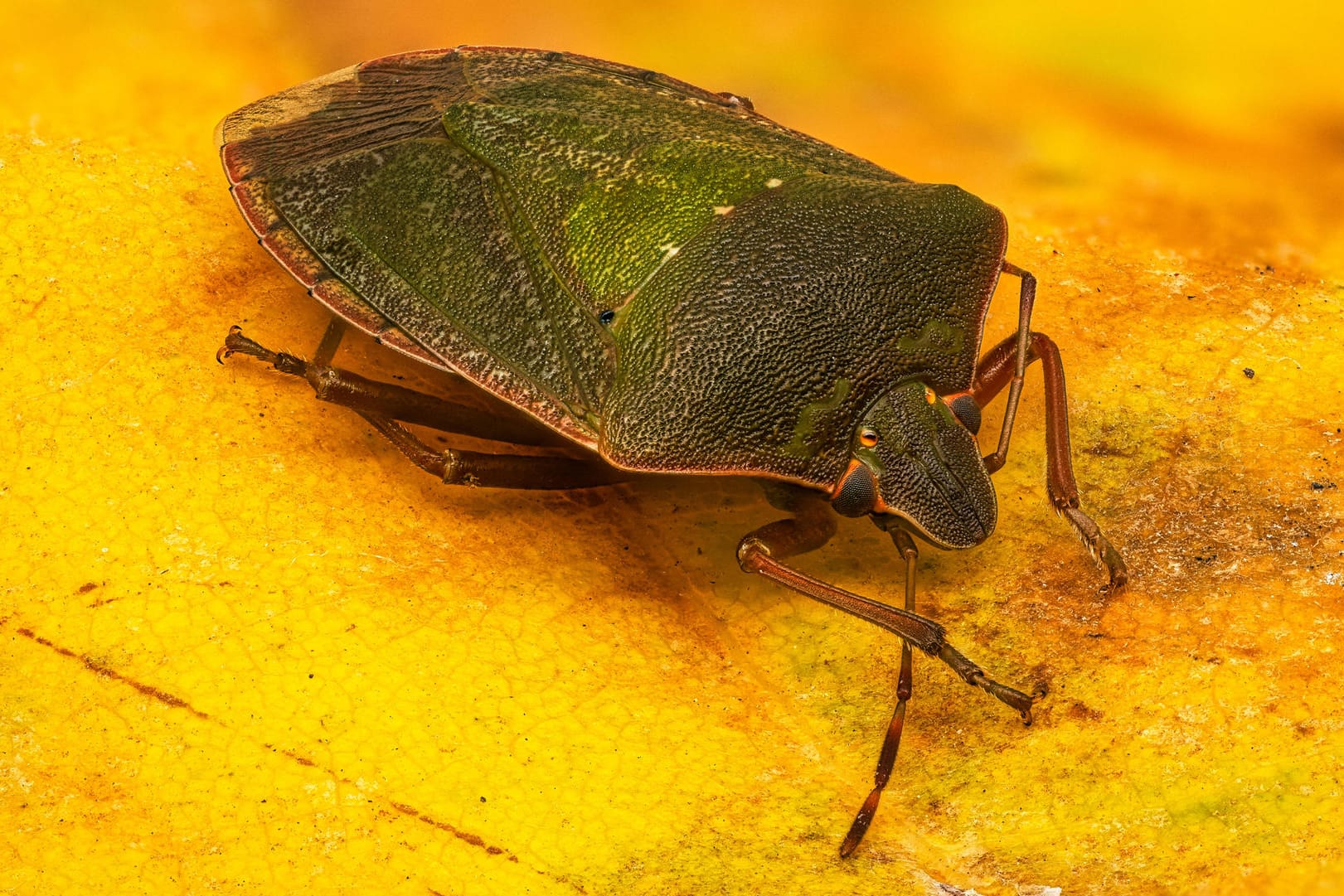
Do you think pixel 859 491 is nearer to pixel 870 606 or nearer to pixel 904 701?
pixel 870 606

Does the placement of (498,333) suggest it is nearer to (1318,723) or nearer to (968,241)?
(968,241)

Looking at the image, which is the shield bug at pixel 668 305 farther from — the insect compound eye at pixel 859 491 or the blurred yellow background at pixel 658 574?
the blurred yellow background at pixel 658 574

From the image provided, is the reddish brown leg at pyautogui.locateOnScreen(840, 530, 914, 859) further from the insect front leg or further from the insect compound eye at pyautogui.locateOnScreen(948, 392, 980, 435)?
the insect compound eye at pyautogui.locateOnScreen(948, 392, 980, 435)

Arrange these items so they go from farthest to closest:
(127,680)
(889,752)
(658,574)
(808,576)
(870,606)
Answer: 1. (658,574)
2. (808,576)
3. (870,606)
4. (889,752)
5. (127,680)

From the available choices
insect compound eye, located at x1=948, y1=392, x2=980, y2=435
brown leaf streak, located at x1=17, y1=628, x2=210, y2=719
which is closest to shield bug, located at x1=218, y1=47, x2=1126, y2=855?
Answer: insect compound eye, located at x1=948, y1=392, x2=980, y2=435

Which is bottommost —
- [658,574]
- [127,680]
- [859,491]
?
[127,680]

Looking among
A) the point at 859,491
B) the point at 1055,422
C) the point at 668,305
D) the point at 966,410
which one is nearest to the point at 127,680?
the point at 668,305

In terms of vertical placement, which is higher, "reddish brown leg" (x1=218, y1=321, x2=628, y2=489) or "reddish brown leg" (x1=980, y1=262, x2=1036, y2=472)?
"reddish brown leg" (x1=980, y1=262, x2=1036, y2=472)
